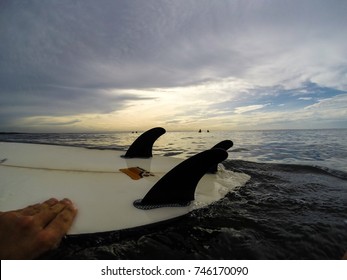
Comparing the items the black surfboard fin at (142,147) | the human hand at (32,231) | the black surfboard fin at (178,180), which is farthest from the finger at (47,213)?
the black surfboard fin at (142,147)

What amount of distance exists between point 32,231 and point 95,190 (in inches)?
45.8

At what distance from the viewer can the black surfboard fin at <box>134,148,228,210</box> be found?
273cm

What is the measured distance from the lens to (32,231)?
1.99 meters

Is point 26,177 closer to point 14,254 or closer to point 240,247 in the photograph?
point 14,254

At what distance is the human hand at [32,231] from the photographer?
1.87 m

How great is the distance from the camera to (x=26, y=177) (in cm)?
361

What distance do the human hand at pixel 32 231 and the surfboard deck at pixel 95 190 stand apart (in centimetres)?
14

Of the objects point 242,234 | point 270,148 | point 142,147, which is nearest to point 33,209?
point 242,234

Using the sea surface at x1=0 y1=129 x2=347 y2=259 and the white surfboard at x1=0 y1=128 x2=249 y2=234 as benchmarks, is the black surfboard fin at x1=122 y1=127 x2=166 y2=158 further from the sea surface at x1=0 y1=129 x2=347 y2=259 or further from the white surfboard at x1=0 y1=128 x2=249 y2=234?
the sea surface at x1=0 y1=129 x2=347 y2=259

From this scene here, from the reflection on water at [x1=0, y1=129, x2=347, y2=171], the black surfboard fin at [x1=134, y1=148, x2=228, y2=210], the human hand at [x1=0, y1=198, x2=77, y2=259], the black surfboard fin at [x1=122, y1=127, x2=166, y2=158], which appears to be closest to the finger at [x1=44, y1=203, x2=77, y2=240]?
the human hand at [x1=0, y1=198, x2=77, y2=259]

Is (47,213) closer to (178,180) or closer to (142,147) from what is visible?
(178,180)
